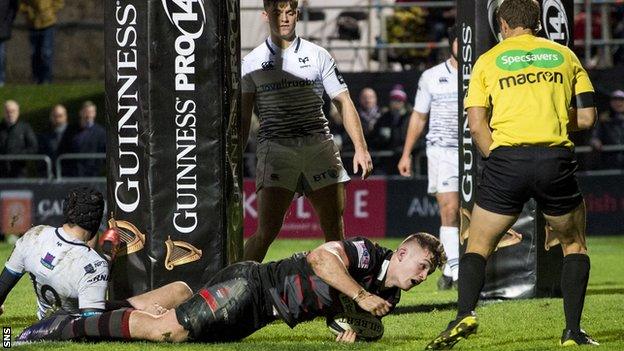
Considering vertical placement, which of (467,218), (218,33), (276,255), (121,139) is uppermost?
(218,33)

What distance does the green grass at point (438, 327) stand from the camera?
865 centimetres

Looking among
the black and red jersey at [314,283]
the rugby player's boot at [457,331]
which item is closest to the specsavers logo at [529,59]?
the black and red jersey at [314,283]

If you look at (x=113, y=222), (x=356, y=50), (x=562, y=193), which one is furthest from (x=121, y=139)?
(x=356, y=50)

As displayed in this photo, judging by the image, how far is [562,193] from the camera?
8562 millimetres

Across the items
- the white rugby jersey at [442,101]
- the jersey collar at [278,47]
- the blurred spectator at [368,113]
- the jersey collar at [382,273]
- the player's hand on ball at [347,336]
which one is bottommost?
the player's hand on ball at [347,336]

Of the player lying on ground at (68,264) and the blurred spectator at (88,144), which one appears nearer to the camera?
the player lying on ground at (68,264)

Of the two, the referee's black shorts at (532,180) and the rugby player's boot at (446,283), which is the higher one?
the referee's black shorts at (532,180)

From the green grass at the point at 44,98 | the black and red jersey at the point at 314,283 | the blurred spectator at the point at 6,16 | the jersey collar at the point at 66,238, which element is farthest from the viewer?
the green grass at the point at 44,98

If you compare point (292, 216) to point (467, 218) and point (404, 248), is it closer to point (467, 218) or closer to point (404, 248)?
point (467, 218)

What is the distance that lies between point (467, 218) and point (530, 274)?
2.23 ft

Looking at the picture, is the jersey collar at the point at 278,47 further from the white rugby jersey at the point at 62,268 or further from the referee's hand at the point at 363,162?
the white rugby jersey at the point at 62,268

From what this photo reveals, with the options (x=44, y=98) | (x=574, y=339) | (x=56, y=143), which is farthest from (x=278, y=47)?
(x=44, y=98)

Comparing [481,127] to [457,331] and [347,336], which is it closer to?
[457,331]

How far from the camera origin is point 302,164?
429 inches
